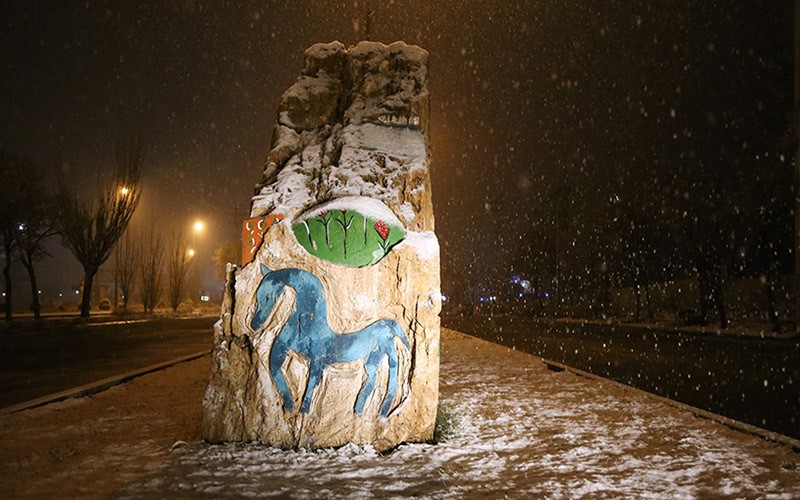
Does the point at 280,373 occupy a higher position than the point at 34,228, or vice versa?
the point at 34,228

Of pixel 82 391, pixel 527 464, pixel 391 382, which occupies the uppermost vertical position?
pixel 391 382

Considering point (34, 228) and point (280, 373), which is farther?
point (34, 228)

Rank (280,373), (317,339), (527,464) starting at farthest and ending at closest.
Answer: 1. (317,339)
2. (280,373)
3. (527,464)

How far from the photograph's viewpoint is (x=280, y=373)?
5.36 meters

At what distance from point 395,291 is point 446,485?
2050 mm

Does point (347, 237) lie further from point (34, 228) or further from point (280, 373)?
point (34, 228)

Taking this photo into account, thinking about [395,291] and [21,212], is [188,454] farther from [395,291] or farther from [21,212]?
[21,212]

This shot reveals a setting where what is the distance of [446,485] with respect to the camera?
424 centimetres

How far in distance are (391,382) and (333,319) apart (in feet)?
2.91

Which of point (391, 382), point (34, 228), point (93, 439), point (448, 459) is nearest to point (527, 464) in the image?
point (448, 459)

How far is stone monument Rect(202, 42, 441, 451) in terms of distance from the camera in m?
5.31

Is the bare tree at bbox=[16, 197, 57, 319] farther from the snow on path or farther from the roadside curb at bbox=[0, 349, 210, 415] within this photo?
the snow on path

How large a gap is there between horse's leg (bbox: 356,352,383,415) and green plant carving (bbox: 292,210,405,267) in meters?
0.98

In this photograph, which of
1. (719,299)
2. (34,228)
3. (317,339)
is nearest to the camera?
(317,339)
